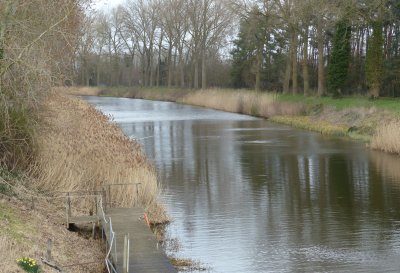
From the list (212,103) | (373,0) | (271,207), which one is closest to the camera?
(271,207)

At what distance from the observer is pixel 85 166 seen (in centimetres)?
1441

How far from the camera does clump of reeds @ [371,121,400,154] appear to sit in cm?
2406

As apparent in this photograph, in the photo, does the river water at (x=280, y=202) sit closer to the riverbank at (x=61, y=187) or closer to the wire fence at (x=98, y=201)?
the riverbank at (x=61, y=187)

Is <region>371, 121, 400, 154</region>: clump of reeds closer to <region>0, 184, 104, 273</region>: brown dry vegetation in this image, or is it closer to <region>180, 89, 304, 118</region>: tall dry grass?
<region>180, 89, 304, 118</region>: tall dry grass

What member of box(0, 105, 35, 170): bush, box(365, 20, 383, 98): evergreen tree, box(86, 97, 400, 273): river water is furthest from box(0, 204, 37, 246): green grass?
box(365, 20, 383, 98): evergreen tree

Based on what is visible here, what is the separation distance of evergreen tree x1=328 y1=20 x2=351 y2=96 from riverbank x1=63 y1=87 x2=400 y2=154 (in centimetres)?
102

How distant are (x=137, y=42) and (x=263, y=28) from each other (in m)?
35.9

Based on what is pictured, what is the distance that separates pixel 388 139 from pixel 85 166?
14238mm

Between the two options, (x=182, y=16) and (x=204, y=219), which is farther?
(x=182, y=16)

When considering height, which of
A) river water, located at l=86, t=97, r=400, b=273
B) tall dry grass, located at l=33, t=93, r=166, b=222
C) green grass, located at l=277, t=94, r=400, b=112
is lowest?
river water, located at l=86, t=97, r=400, b=273

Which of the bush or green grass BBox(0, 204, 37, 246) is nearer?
green grass BBox(0, 204, 37, 246)

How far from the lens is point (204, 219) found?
47.6 feet

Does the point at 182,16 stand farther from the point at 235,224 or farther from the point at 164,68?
the point at 235,224

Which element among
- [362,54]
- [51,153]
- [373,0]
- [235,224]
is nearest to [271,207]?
[235,224]
